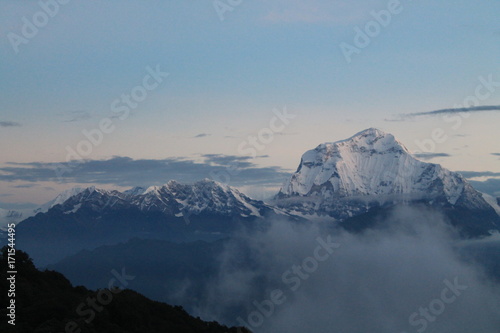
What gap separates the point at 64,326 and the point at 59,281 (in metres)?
45.3

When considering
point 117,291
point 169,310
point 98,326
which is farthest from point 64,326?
point 169,310

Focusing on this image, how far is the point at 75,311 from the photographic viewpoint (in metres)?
124

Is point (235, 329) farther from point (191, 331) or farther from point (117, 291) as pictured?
point (117, 291)

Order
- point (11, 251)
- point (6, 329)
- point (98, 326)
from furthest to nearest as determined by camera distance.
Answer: point (11, 251)
point (98, 326)
point (6, 329)

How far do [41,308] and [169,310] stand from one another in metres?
33.2

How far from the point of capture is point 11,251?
150250 millimetres

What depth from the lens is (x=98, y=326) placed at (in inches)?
4759

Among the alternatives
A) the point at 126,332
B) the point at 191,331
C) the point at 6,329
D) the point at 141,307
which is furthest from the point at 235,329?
the point at 6,329

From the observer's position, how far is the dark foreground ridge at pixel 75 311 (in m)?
117

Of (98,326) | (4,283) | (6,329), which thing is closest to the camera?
(6,329)

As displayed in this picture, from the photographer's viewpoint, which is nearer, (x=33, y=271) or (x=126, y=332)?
(x=126, y=332)

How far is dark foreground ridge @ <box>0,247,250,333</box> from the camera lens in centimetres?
11731

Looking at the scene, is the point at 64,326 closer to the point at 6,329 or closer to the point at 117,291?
the point at 6,329

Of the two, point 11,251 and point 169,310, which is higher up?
point 11,251
